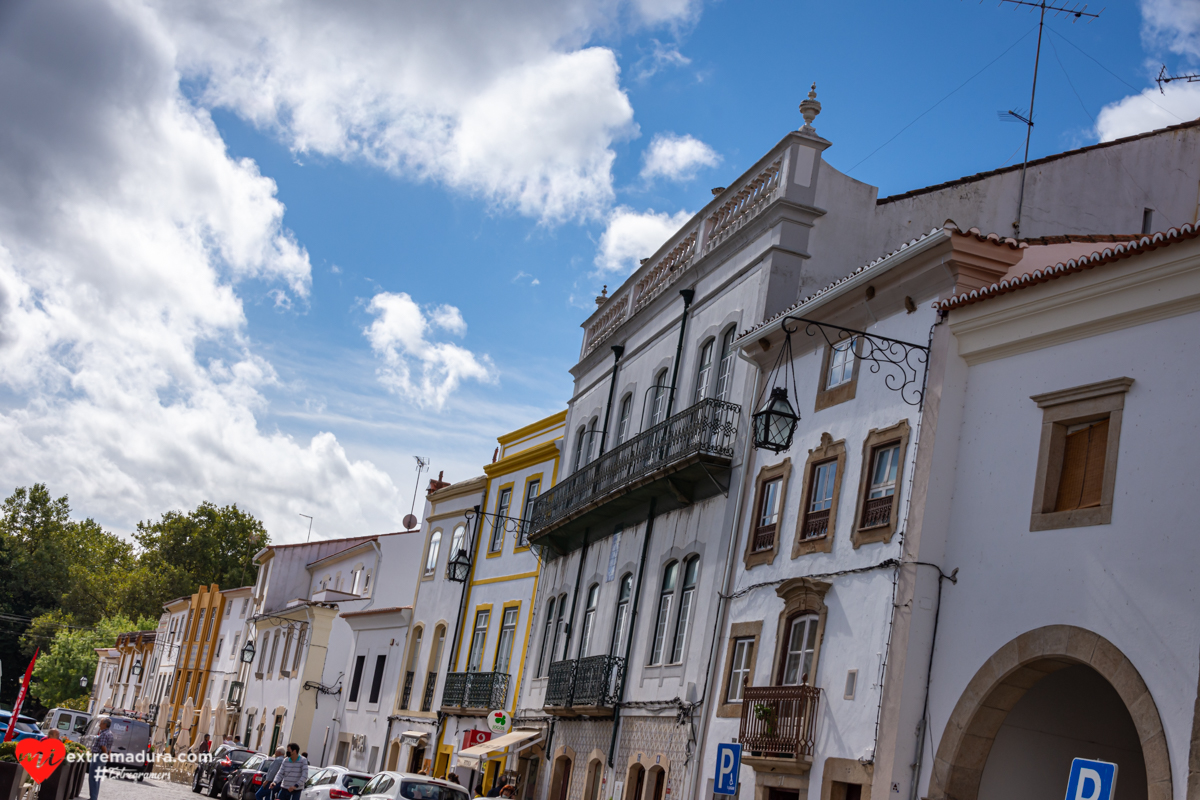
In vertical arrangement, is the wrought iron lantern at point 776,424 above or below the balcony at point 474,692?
above

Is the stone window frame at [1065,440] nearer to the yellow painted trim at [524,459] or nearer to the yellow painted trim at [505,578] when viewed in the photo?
the yellow painted trim at [505,578]

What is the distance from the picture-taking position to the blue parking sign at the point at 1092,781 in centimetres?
841

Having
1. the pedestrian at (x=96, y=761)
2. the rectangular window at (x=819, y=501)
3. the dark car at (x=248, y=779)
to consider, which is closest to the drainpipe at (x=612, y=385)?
the dark car at (x=248, y=779)

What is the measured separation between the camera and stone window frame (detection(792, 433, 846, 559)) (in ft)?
60.4

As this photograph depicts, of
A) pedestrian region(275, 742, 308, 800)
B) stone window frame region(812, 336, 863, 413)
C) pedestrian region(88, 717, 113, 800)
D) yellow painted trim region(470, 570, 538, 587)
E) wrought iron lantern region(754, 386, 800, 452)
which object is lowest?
pedestrian region(88, 717, 113, 800)

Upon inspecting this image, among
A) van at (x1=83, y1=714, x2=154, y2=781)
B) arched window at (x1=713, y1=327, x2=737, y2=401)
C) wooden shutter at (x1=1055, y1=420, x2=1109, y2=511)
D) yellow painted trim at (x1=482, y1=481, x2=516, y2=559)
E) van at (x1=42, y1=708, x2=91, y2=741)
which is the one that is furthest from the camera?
van at (x1=42, y1=708, x2=91, y2=741)

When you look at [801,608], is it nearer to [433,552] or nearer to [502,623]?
[502,623]

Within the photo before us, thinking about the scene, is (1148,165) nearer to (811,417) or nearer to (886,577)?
(811,417)

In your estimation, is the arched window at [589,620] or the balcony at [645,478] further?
the arched window at [589,620]

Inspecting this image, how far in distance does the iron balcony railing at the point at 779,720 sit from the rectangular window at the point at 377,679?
78.3 feet

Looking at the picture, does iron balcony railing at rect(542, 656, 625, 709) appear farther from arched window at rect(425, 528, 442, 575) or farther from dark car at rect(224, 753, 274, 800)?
arched window at rect(425, 528, 442, 575)

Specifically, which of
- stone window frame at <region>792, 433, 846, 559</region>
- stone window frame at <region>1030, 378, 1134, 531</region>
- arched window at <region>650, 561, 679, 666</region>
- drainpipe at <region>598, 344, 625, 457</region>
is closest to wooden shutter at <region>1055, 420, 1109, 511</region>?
stone window frame at <region>1030, 378, 1134, 531</region>

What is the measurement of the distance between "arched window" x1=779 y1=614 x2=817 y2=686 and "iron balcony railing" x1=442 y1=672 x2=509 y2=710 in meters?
14.3

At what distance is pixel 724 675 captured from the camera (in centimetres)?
2045
